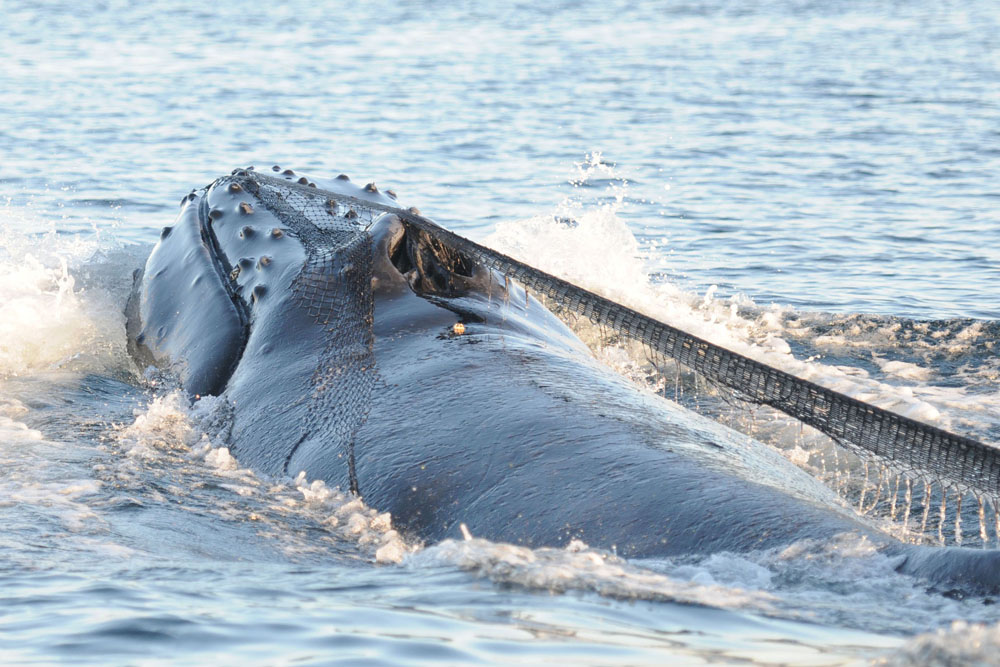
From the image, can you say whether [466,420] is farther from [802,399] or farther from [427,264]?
[802,399]

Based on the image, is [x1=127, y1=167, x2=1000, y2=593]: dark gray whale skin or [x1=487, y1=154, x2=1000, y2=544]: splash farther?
[x1=487, y1=154, x2=1000, y2=544]: splash

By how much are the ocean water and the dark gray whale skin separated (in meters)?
0.16

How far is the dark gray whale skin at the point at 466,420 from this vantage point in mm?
5172

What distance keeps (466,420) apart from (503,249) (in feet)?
24.2

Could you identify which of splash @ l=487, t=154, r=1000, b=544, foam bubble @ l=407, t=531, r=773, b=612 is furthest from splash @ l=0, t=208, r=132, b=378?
foam bubble @ l=407, t=531, r=773, b=612

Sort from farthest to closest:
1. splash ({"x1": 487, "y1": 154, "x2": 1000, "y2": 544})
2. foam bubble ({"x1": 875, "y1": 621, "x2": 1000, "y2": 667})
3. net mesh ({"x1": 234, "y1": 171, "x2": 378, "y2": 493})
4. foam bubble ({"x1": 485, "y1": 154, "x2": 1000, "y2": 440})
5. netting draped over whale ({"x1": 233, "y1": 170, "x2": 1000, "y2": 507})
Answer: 1. foam bubble ({"x1": 485, "y1": 154, "x2": 1000, "y2": 440})
2. splash ({"x1": 487, "y1": 154, "x2": 1000, "y2": 544})
3. net mesh ({"x1": 234, "y1": 171, "x2": 378, "y2": 493})
4. netting draped over whale ({"x1": 233, "y1": 170, "x2": 1000, "y2": 507})
5. foam bubble ({"x1": 875, "y1": 621, "x2": 1000, "y2": 667})

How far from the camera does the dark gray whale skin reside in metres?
5.17

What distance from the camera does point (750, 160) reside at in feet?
66.0

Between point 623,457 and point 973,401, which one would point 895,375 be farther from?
point 623,457

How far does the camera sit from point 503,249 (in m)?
13.3

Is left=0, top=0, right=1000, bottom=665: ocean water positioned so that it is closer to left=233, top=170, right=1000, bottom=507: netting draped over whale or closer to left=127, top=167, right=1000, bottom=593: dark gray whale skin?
left=127, top=167, right=1000, bottom=593: dark gray whale skin

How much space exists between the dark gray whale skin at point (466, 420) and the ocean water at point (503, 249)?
6.3 inches

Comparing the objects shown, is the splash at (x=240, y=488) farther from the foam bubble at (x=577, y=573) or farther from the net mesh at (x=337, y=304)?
the foam bubble at (x=577, y=573)

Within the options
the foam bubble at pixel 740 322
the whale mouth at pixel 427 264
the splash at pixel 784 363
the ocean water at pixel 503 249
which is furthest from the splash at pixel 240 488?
the foam bubble at pixel 740 322
